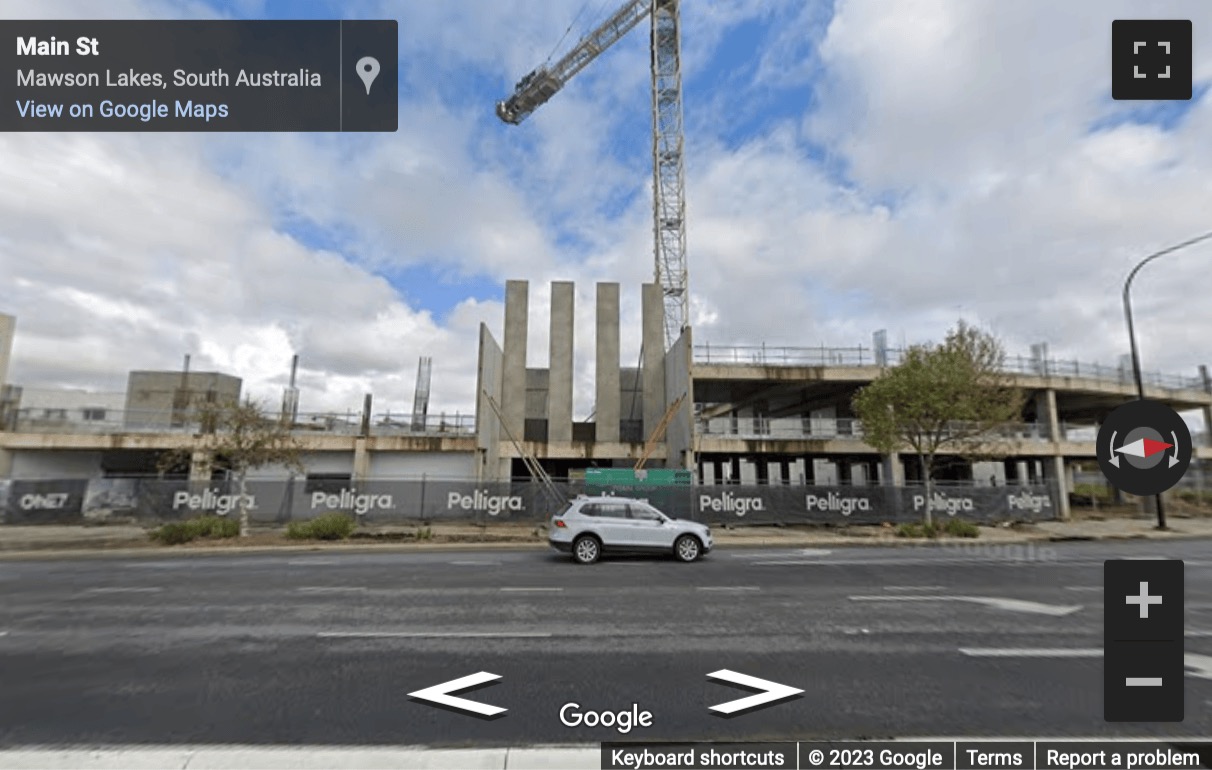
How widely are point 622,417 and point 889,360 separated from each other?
18.4 metres

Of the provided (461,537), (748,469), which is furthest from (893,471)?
(461,537)

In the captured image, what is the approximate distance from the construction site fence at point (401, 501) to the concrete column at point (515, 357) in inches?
431

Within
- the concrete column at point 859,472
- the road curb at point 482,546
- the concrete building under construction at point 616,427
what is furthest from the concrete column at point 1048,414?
the road curb at point 482,546

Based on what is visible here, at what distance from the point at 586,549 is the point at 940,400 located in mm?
15230

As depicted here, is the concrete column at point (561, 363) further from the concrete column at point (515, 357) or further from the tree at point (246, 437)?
the tree at point (246, 437)

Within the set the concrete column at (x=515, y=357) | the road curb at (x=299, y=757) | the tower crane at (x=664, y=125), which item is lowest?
the road curb at (x=299, y=757)

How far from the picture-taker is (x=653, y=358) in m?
35.7

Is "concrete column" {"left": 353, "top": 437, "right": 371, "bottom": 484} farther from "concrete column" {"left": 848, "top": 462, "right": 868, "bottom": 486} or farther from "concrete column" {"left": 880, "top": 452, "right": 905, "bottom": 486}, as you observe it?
"concrete column" {"left": 848, "top": 462, "right": 868, "bottom": 486}

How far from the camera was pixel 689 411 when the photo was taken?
29.2 m

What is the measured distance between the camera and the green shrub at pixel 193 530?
17672 mm

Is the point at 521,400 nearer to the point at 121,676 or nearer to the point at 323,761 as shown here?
the point at 121,676

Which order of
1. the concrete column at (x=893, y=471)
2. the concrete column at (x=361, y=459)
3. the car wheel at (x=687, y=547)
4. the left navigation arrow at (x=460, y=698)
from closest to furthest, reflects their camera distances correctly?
1. the left navigation arrow at (x=460, y=698)
2. the car wheel at (x=687, y=547)
3. the concrete column at (x=893, y=471)
4. the concrete column at (x=361, y=459)

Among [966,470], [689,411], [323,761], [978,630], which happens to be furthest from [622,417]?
[323,761]
